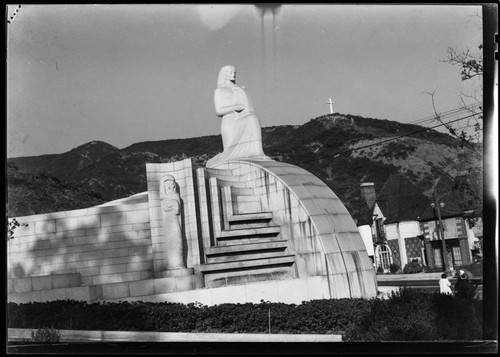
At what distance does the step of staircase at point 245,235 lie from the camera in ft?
44.9

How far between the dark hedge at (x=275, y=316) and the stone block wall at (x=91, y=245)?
187 centimetres

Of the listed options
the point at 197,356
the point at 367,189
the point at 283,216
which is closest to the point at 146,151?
the point at 367,189

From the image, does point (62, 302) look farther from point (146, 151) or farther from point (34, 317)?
point (146, 151)

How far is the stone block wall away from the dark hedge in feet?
6.15

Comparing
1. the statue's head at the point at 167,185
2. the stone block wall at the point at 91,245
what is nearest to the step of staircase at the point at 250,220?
the statue's head at the point at 167,185

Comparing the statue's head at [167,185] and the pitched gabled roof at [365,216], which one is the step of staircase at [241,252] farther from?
the pitched gabled roof at [365,216]

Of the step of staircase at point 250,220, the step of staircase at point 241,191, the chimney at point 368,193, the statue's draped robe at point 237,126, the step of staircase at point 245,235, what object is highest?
the statue's draped robe at point 237,126

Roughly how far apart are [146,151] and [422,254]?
27033 mm

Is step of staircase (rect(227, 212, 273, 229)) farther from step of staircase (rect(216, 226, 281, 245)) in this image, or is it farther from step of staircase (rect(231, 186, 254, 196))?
step of staircase (rect(231, 186, 254, 196))

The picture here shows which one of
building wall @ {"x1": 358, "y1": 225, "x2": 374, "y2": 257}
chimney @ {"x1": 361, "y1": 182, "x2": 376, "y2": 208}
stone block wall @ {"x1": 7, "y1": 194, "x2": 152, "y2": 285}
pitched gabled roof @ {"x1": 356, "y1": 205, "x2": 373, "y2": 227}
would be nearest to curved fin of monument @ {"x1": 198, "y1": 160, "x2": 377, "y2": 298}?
stone block wall @ {"x1": 7, "y1": 194, "x2": 152, "y2": 285}

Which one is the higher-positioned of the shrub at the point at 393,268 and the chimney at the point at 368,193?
the chimney at the point at 368,193

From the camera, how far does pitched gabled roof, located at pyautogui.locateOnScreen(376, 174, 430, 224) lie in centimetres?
3334

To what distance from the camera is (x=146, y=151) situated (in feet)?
172

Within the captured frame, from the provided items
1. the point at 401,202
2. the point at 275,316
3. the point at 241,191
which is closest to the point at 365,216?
the point at 401,202
